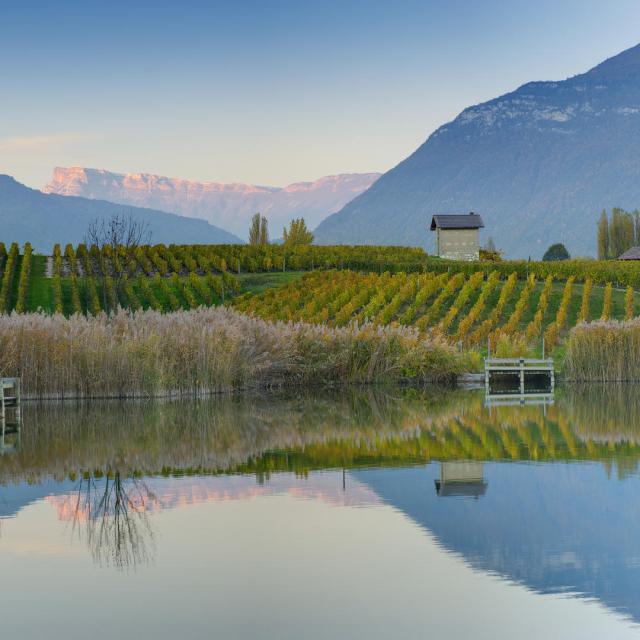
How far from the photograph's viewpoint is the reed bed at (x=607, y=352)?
105ft

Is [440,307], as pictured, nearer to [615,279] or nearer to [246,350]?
[615,279]

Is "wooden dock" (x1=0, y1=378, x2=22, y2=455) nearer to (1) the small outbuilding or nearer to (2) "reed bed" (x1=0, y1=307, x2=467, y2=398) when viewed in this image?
(2) "reed bed" (x1=0, y1=307, x2=467, y2=398)

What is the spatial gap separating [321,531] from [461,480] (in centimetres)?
344

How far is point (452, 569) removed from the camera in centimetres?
1009

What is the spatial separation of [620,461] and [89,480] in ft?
25.0

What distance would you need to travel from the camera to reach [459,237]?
81938 millimetres

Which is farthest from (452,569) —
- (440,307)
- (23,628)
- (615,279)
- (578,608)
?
(615,279)

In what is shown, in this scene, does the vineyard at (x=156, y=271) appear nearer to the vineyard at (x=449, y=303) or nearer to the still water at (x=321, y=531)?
the vineyard at (x=449, y=303)

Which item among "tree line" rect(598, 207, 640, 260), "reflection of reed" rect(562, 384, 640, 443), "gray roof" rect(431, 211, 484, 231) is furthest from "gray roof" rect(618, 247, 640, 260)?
"reflection of reed" rect(562, 384, 640, 443)

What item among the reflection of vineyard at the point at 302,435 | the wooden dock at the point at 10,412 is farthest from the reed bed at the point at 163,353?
the reflection of vineyard at the point at 302,435

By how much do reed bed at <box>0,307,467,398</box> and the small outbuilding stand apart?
164 ft

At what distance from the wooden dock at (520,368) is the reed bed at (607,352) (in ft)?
2.77

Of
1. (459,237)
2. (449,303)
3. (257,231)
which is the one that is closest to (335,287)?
(449,303)

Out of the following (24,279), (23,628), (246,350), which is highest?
(24,279)
